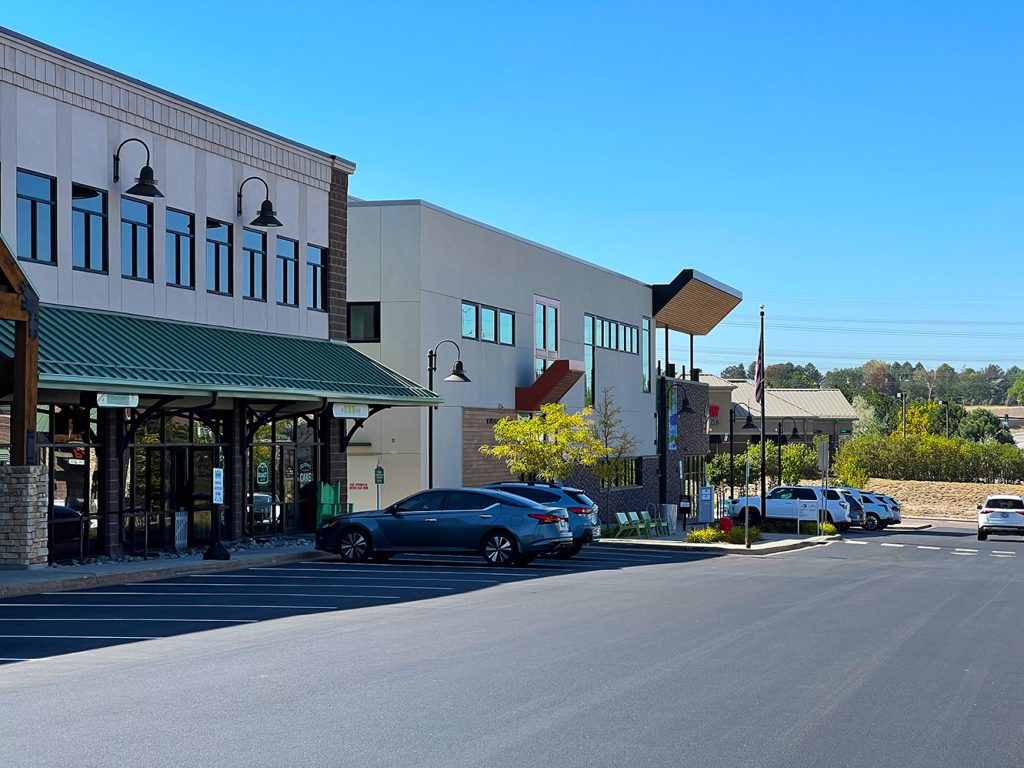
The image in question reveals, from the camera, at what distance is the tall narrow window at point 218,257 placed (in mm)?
29197

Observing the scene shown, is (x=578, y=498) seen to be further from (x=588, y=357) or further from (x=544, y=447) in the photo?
(x=588, y=357)

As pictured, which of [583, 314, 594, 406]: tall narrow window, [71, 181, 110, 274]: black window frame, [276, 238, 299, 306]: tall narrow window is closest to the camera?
[71, 181, 110, 274]: black window frame

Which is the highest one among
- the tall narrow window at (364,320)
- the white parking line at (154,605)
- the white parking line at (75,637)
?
the tall narrow window at (364,320)

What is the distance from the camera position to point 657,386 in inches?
2386

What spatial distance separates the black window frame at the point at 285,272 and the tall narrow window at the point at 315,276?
46 cm

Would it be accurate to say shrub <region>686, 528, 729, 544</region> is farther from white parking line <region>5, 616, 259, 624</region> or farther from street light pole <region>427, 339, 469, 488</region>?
white parking line <region>5, 616, 259, 624</region>

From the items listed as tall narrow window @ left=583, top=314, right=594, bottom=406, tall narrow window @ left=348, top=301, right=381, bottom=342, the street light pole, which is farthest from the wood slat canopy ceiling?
tall narrow window @ left=348, top=301, right=381, bottom=342

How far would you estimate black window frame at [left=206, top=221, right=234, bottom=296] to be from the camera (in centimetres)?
2914

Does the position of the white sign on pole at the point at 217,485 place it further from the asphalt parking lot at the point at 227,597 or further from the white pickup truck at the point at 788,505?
the white pickup truck at the point at 788,505

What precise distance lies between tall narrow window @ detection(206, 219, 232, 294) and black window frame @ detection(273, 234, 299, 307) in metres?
1.70

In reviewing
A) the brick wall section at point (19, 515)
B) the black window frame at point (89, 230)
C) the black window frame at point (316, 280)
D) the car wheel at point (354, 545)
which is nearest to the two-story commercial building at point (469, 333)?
the black window frame at point (316, 280)

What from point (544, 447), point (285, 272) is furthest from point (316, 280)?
point (544, 447)

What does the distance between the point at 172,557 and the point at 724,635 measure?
13.8m

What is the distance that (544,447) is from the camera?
38812 mm
